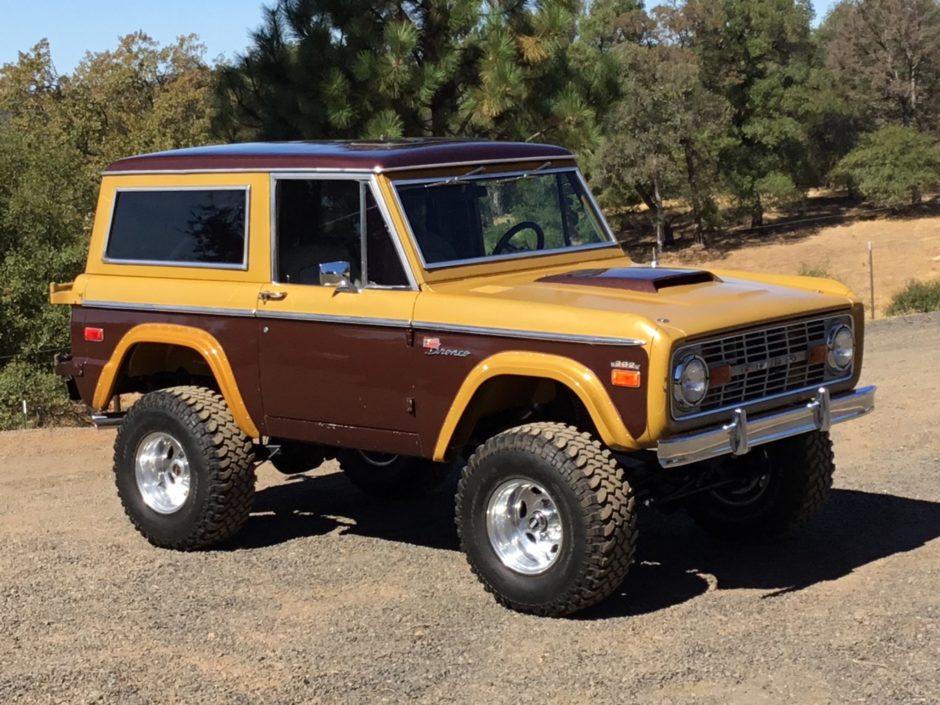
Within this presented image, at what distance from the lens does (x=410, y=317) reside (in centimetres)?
623

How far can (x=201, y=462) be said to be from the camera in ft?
22.9

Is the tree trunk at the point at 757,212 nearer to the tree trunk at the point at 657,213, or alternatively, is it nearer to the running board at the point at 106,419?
the tree trunk at the point at 657,213

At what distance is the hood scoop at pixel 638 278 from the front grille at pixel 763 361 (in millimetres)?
494

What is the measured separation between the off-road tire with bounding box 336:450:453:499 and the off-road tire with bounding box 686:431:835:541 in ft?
6.10

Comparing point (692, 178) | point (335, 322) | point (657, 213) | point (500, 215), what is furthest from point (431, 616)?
point (692, 178)

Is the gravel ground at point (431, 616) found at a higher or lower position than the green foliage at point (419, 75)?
lower

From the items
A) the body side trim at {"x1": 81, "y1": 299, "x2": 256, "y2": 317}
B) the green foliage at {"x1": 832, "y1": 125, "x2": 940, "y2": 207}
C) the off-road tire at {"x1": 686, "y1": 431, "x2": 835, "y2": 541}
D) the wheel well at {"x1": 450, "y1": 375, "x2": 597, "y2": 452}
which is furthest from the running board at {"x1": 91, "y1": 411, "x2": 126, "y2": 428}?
the green foliage at {"x1": 832, "y1": 125, "x2": 940, "y2": 207}

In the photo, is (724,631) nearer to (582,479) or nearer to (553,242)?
(582,479)

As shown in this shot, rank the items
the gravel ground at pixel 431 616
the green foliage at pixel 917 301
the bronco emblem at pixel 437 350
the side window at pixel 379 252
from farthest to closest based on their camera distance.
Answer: the green foliage at pixel 917 301
the side window at pixel 379 252
the bronco emblem at pixel 437 350
the gravel ground at pixel 431 616

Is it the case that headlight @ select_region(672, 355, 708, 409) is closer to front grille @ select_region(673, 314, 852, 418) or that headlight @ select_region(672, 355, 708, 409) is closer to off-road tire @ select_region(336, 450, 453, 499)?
front grille @ select_region(673, 314, 852, 418)

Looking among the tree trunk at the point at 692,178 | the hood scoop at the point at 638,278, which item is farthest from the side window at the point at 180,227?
the tree trunk at the point at 692,178

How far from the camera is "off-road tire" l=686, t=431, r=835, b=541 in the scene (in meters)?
6.75

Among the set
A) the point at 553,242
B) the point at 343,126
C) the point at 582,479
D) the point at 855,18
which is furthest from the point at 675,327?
the point at 855,18

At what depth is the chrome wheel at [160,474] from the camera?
7.30 m
